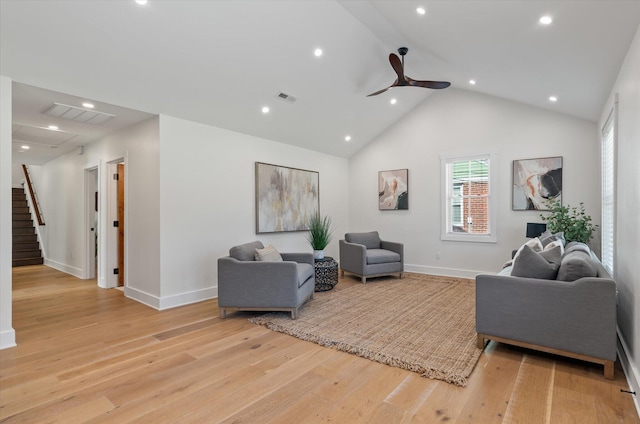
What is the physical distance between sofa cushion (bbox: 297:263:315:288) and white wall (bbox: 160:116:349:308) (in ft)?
4.29

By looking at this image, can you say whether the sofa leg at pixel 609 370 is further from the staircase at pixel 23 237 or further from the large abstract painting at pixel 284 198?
the staircase at pixel 23 237

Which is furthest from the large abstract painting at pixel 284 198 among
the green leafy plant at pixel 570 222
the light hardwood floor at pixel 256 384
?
the green leafy plant at pixel 570 222

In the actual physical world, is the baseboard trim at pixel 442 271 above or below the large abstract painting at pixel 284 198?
below

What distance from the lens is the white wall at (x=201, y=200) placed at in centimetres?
427

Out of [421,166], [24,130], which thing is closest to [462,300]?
[421,166]

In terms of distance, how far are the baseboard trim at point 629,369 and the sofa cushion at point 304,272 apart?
9.26 ft

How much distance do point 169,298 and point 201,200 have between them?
134 centimetres

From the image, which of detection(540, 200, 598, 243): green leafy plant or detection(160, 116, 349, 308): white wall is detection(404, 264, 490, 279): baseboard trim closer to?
detection(540, 200, 598, 243): green leafy plant

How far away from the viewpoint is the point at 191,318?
12.5ft

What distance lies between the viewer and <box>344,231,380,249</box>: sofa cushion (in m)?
6.16

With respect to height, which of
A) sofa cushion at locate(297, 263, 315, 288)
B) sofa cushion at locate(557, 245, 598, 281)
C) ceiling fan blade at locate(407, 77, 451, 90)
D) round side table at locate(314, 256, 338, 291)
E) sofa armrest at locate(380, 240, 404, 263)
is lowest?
round side table at locate(314, 256, 338, 291)

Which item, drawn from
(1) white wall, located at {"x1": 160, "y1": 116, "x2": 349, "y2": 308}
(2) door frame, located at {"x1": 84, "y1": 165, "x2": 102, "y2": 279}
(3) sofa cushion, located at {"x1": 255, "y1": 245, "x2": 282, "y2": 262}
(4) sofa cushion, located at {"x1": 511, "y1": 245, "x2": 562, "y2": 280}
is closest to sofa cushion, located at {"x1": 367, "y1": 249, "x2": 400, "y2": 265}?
(1) white wall, located at {"x1": 160, "y1": 116, "x2": 349, "y2": 308}

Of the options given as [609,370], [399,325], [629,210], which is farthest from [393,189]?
[609,370]

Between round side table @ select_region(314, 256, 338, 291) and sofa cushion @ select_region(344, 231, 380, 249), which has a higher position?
sofa cushion @ select_region(344, 231, 380, 249)
